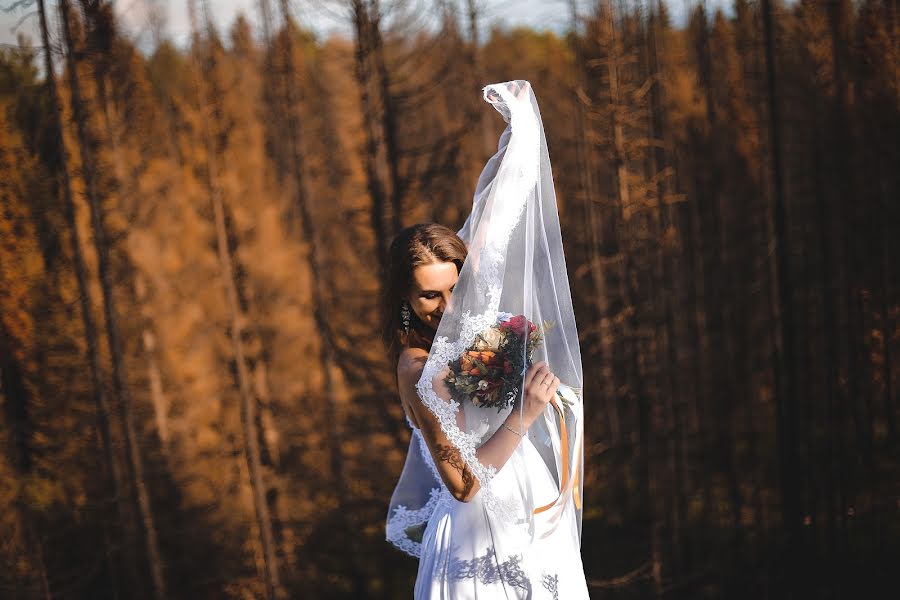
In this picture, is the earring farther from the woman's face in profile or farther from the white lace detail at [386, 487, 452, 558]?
the white lace detail at [386, 487, 452, 558]

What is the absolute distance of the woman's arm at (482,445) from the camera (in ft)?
6.57

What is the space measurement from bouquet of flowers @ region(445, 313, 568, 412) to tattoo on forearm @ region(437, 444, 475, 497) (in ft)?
0.53

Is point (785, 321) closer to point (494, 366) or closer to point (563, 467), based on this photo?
point (563, 467)

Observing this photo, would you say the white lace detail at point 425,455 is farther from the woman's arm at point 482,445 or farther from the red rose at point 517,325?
the red rose at point 517,325

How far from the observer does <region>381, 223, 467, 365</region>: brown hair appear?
2.14 meters

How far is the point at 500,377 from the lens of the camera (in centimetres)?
203

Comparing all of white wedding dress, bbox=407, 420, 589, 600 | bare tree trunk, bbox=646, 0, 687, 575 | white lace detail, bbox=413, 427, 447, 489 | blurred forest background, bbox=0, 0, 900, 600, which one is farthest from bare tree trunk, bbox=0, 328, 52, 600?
bare tree trunk, bbox=646, 0, 687, 575

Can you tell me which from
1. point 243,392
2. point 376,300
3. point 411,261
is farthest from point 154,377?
point 411,261

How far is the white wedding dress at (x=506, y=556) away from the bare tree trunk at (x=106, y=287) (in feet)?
25.2

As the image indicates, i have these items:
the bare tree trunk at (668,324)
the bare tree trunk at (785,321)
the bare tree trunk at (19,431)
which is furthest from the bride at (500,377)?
the bare tree trunk at (668,324)

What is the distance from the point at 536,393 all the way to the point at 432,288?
46 cm

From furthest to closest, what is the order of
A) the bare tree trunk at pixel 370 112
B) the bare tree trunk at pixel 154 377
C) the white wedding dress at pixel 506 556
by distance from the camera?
the bare tree trunk at pixel 154 377
the bare tree trunk at pixel 370 112
the white wedding dress at pixel 506 556

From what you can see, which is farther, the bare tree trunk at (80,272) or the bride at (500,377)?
the bare tree trunk at (80,272)

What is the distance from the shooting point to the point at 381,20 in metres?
9.85
